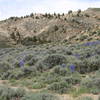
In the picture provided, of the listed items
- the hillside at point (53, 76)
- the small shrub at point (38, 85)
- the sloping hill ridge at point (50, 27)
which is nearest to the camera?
the hillside at point (53, 76)

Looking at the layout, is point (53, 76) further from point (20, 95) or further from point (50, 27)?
point (50, 27)

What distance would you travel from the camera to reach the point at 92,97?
8734 mm

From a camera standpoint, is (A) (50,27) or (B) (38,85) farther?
(A) (50,27)

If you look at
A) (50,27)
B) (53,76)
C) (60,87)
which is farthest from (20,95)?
(50,27)

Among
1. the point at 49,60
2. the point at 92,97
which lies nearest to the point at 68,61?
the point at 49,60

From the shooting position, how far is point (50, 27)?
199ft

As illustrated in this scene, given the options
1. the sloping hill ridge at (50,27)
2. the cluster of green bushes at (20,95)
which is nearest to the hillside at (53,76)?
the cluster of green bushes at (20,95)

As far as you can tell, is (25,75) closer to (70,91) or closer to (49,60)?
(49,60)

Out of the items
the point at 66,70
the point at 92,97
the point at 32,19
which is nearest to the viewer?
the point at 92,97

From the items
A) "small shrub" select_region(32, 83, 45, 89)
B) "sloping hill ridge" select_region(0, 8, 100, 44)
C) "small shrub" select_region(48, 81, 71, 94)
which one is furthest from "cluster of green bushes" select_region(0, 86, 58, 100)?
"sloping hill ridge" select_region(0, 8, 100, 44)

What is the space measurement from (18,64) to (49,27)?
146ft

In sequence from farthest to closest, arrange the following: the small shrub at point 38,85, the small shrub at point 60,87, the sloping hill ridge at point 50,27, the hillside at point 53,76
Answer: the sloping hill ridge at point 50,27
the small shrub at point 38,85
the small shrub at point 60,87
the hillside at point 53,76

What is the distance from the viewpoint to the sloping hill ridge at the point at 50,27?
57.8 meters

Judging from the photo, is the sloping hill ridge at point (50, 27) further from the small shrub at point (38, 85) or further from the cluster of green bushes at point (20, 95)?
the cluster of green bushes at point (20, 95)
